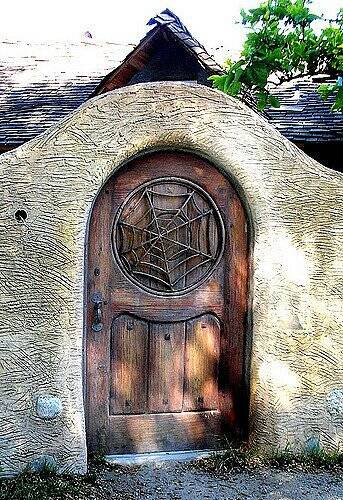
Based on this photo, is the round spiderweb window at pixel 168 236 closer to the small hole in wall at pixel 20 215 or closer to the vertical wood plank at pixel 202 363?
the vertical wood plank at pixel 202 363

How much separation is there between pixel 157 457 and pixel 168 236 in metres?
1.58

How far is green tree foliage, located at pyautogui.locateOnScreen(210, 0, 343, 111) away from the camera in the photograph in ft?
18.8

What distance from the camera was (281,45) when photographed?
19.1ft

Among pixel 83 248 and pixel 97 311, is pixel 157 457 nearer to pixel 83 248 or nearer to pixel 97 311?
pixel 97 311

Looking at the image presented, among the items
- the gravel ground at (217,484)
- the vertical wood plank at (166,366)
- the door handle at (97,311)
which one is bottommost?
the gravel ground at (217,484)

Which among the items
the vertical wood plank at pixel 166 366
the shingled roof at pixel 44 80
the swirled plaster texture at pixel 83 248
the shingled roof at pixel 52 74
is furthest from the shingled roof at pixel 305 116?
the vertical wood plank at pixel 166 366

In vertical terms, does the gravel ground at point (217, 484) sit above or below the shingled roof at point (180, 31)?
below

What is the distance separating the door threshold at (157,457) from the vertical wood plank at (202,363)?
32 cm

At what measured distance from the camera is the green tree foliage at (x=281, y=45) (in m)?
5.73

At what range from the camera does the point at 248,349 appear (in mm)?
4875

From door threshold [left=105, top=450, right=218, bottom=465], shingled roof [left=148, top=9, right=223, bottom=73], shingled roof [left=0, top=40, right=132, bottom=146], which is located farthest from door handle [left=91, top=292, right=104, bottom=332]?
shingled roof [left=0, top=40, right=132, bottom=146]

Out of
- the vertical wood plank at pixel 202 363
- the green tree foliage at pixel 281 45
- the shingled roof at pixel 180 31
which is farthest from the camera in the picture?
the shingled roof at pixel 180 31

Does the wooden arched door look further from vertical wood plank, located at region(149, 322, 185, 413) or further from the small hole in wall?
the small hole in wall

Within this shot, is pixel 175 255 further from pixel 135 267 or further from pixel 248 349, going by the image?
pixel 248 349
